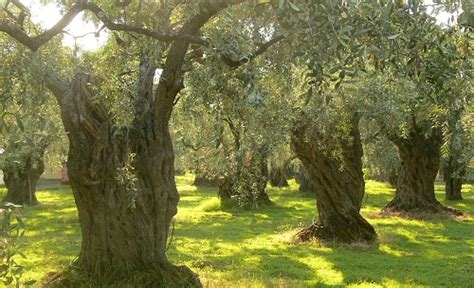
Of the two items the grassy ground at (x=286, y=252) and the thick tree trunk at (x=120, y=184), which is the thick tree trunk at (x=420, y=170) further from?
the thick tree trunk at (x=120, y=184)

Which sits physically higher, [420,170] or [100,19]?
[100,19]

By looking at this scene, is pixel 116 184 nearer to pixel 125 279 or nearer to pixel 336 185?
pixel 125 279

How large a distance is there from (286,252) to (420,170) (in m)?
13.7

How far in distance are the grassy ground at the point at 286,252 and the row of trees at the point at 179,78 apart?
8.53ft

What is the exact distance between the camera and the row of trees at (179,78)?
5.18 meters

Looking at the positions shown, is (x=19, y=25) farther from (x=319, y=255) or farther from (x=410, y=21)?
(x=319, y=255)

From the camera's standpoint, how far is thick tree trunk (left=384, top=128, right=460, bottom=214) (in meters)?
28.7

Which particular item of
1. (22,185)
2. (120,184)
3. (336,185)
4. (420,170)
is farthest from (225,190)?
(120,184)

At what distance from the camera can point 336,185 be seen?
18.8 metres

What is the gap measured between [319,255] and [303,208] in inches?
614

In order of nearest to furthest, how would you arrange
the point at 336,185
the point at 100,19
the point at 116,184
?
the point at 100,19 < the point at 116,184 < the point at 336,185

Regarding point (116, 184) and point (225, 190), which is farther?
point (225, 190)

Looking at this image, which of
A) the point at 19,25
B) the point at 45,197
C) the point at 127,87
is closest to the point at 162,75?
the point at 127,87

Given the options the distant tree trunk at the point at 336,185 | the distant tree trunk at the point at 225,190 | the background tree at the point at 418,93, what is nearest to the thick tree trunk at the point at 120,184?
the background tree at the point at 418,93
